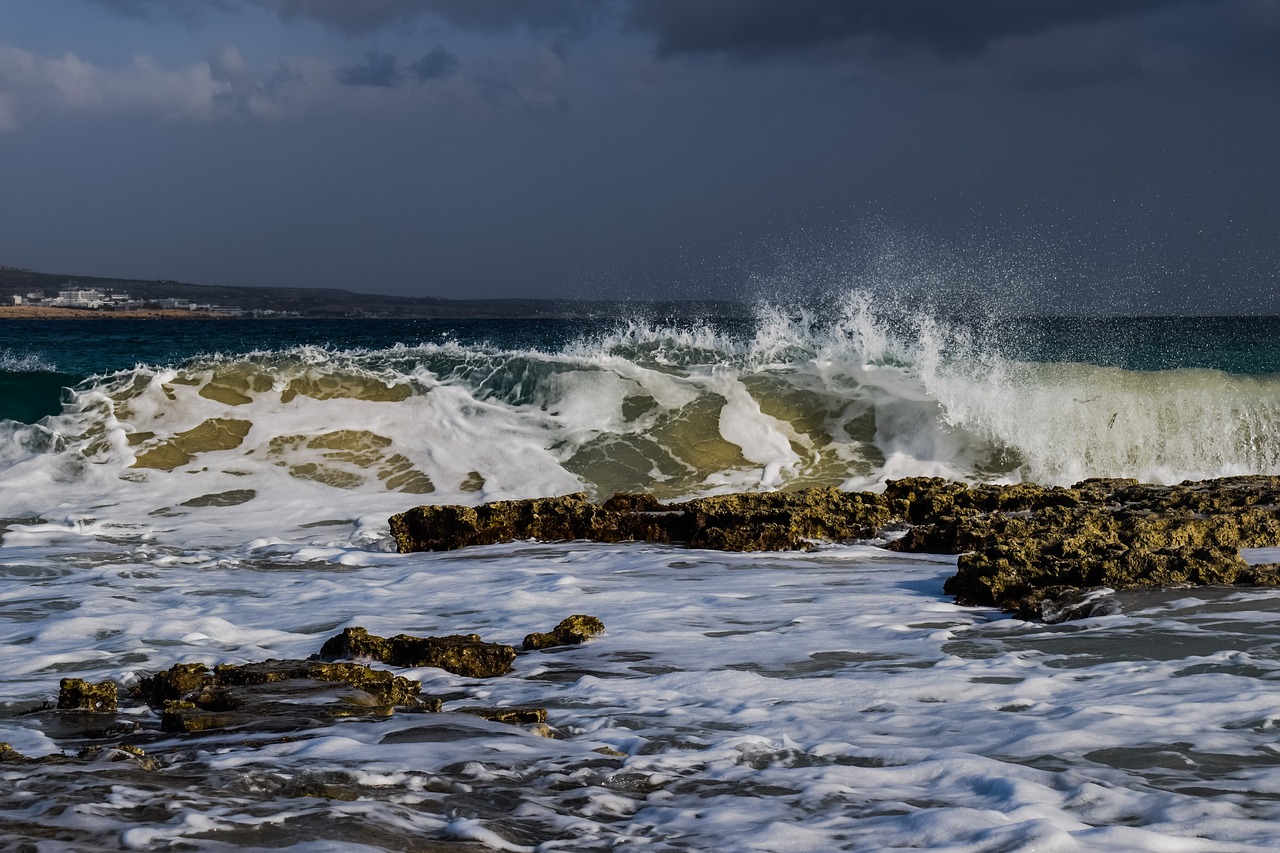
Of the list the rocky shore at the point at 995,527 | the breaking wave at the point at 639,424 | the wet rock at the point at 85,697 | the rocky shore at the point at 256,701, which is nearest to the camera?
the rocky shore at the point at 256,701

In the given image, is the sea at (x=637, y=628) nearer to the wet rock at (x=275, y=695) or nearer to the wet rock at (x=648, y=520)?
the wet rock at (x=275, y=695)

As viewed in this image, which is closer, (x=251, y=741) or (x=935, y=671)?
(x=251, y=741)

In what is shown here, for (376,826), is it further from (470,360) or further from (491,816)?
(470,360)

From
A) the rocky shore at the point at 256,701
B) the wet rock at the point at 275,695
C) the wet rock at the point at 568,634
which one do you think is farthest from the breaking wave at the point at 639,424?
the wet rock at the point at 275,695

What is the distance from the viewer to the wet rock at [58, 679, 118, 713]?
420 cm

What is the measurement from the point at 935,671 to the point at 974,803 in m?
1.44

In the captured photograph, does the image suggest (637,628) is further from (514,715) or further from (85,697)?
(85,697)

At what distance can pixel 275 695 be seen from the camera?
13.3ft

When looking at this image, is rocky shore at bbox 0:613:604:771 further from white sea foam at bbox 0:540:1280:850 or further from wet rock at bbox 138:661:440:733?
white sea foam at bbox 0:540:1280:850

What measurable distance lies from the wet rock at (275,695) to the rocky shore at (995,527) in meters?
2.83

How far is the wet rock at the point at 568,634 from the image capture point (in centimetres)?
516

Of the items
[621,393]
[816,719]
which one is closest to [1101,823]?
[816,719]

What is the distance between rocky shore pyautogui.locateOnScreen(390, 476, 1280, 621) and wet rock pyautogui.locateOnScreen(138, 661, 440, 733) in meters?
2.83

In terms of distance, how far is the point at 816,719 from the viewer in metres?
3.90
